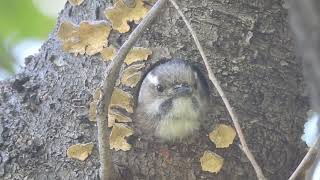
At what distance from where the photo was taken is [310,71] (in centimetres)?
64

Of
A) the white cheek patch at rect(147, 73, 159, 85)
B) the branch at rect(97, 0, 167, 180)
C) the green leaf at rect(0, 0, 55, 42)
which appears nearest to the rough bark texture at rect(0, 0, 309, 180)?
the white cheek patch at rect(147, 73, 159, 85)

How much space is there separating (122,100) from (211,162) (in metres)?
0.31

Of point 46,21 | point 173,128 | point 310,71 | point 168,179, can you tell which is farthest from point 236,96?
point 46,21

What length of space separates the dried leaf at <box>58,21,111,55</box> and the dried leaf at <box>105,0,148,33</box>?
1.1 inches

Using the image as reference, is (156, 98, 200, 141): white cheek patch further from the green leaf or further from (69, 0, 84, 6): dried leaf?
the green leaf

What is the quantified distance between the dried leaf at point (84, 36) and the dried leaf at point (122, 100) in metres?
0.15

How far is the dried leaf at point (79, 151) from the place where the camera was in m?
1.60

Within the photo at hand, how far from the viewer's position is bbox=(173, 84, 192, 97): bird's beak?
1.76 metres

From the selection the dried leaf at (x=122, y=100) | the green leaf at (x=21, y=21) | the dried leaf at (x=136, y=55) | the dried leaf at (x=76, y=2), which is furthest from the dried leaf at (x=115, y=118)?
the green leaf at (x=21, y=21)

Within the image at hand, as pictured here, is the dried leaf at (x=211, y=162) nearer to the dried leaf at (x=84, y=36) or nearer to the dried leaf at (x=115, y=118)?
the dried leaf at (x=115, y=118)

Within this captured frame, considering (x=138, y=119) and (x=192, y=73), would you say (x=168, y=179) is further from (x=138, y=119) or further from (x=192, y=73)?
(x=192, y=73)

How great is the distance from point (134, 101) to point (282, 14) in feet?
1.69

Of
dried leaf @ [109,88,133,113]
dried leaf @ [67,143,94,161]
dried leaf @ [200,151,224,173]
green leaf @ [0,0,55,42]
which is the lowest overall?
dried leaf @ [200,151,224,173]

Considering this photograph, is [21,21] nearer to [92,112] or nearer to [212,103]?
[92,112]
